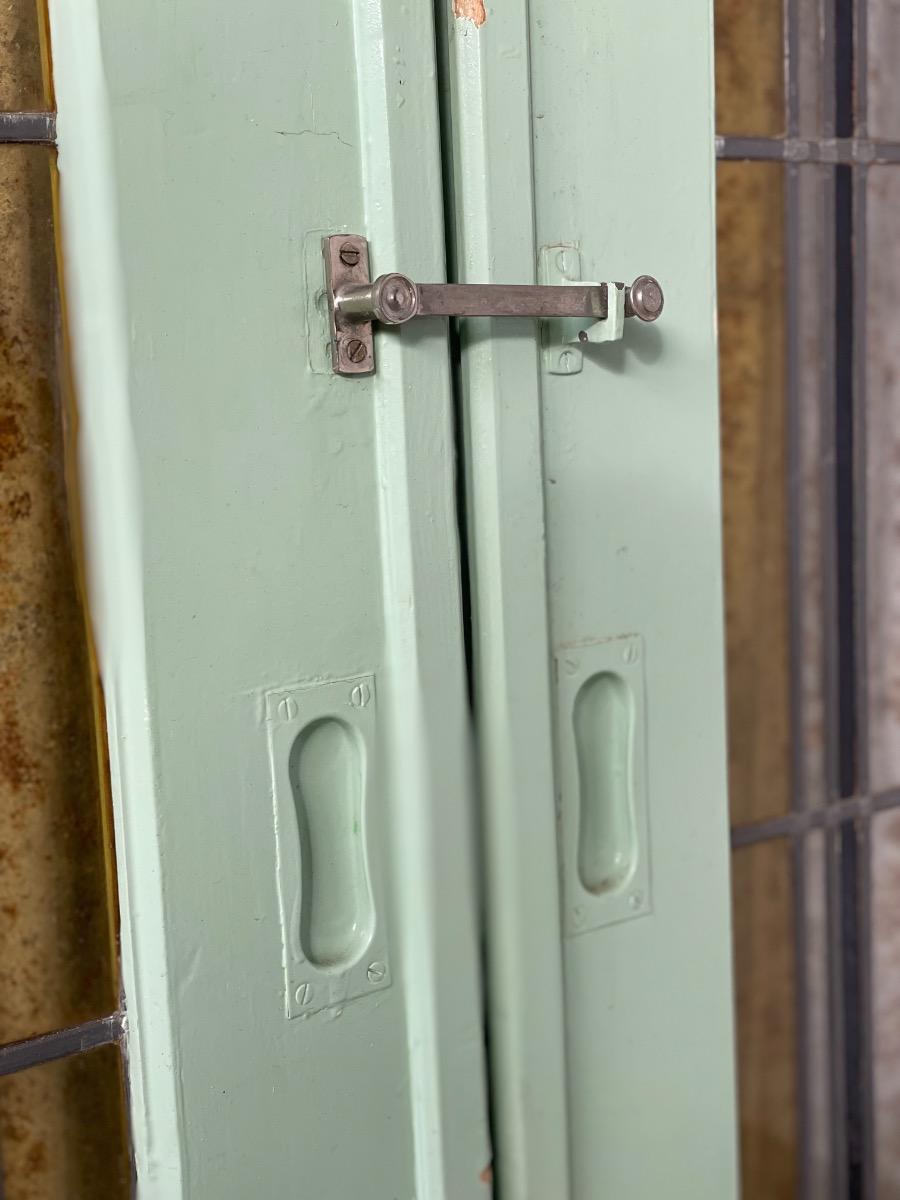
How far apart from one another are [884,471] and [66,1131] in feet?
2.81

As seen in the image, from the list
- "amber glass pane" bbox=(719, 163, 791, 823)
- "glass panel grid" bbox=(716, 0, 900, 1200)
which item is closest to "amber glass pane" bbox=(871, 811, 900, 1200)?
"glass panel grid" bbox=(716, 0, 900, 1200)

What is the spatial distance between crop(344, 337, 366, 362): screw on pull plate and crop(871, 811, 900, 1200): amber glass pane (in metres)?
0.69

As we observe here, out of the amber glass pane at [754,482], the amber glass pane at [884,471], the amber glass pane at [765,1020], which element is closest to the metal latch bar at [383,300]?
the amber glass pane at [754,482]

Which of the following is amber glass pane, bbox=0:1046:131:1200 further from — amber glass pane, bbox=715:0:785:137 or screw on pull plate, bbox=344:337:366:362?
amber glass pane, bbox=715:0:785:137

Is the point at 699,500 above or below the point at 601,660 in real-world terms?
above

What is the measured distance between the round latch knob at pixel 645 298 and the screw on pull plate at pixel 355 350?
0.20 m

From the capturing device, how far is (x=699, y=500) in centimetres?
103

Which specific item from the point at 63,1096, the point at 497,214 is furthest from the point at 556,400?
the point at 63,1096

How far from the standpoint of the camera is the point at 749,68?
1.10 m

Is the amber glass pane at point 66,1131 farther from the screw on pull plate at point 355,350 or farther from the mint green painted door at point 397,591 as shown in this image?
the screw on pull plate at point 355,350

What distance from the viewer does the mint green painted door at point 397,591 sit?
2.64 ft

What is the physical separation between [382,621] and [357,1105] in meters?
0.34

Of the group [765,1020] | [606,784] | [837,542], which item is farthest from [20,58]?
[765,1020]

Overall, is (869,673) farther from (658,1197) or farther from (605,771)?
(658,1197)
